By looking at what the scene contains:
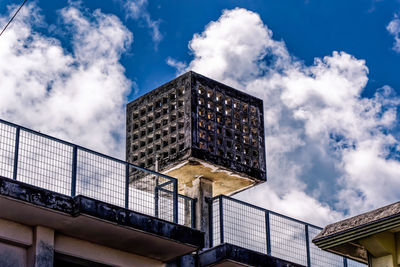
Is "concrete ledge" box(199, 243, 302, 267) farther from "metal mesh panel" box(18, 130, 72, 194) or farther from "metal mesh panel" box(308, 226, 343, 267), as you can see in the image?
"metal mesh panel" box(18, 130, 72, 194)

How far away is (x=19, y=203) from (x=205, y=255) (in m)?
5.13

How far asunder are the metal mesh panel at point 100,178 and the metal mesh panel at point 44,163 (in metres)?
0.28

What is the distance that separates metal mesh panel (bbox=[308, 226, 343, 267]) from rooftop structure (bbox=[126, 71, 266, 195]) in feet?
13.8

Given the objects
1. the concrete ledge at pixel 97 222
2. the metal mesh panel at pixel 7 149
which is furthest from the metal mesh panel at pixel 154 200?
the metal mesh panel at pixel 7 149

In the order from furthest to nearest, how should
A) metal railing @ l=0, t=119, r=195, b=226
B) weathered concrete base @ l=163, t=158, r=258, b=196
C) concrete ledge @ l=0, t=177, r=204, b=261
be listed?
weathered concrete base @ l=163, t=158, r=258, b=196 < metal railing @ l=0, t=119, r=195, b=226 < concrete ledge @ l=0, t=177, r=204, b=261

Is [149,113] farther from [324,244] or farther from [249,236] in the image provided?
[324,244]

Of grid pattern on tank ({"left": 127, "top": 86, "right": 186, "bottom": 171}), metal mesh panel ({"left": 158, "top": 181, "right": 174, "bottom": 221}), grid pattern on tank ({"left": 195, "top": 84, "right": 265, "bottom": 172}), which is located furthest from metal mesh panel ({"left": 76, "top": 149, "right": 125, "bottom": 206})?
grid pattern on tank ({"left": 195, "top": 84, "right": 265, "bottom": 172})

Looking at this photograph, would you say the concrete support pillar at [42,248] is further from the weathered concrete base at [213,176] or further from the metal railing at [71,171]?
the weathered concrete base at [213,176]

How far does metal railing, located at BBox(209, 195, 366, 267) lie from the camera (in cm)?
2012

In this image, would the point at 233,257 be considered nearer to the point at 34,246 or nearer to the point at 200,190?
the point at 34,246

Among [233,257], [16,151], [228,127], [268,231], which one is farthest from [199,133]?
A: [16,151]

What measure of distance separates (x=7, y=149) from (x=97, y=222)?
88.0 inches

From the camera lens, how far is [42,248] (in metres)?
17.0

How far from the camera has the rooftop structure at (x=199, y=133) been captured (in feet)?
81.8
